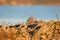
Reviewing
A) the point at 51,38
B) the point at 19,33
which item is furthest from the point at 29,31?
the point at 51,38

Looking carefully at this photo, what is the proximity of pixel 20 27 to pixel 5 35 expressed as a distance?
1114mm

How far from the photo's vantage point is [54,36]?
33.8 ft

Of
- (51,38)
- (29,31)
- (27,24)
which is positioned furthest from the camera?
(27,24)

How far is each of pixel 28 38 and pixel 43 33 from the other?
915 mm

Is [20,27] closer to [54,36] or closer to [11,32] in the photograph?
[11,32]

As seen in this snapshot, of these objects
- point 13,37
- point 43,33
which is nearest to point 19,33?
point 13,37

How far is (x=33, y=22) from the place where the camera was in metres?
12.2

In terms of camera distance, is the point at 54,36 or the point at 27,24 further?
the point at 27,24

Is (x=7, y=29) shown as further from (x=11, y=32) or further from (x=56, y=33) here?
(x=56, y=33)

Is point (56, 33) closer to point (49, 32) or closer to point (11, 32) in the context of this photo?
point (49, 32)

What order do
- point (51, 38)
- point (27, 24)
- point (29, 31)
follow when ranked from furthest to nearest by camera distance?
point (27, 24) → point (29, 31) → point (51, 38)

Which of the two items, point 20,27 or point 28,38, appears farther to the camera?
point 20,27

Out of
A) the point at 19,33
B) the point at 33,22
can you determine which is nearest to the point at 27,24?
the point at 33,22

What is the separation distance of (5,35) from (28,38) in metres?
1.26
